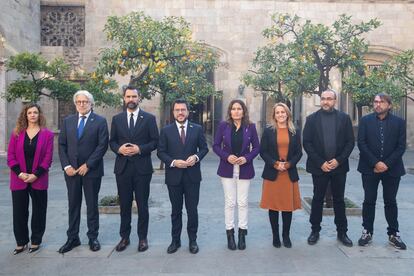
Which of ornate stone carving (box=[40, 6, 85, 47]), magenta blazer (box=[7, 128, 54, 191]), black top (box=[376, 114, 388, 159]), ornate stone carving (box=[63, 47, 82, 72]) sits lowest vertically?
magenta blazer (box=[7, 128, 54, 191])

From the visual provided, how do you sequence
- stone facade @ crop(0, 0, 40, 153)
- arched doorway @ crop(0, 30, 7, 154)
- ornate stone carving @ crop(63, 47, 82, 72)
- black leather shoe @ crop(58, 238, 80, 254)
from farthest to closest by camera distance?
ornate stone carving @ crop(63, 47, 82, 72) → stone facade @ crop(0, 0, 40, 153) → arched doorway @ crop(0, 30, 7, 154) → black leather shoe @ crop(58, 238, 80, 254)

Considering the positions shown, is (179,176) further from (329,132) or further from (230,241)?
(329,132)

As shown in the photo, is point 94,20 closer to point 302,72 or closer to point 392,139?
point 302,72

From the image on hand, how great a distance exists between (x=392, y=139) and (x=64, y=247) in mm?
4325

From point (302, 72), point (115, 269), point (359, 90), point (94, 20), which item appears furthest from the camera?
point (94, 20)

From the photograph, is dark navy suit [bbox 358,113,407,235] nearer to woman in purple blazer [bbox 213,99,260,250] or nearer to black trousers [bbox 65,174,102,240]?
woman in purple blazer [bbox 213,99,260,250]

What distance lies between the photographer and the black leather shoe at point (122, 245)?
5070mm

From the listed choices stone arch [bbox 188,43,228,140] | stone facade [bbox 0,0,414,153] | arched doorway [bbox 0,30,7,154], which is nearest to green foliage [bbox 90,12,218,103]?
arched doorway [bbox 0,30,7,154]

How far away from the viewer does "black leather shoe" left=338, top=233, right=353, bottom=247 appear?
5.28 meters

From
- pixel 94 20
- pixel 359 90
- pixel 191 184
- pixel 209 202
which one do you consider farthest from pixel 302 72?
pixel 94 20

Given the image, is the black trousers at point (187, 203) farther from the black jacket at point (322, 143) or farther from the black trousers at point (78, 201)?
the black jacket at point (322, 143)

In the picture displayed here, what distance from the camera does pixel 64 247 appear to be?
501 cm

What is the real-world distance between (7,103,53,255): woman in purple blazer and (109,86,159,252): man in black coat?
86 centimetres

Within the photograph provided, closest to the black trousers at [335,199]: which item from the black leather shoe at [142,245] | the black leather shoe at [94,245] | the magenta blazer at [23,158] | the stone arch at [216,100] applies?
the black leather shoe at [142,245]
